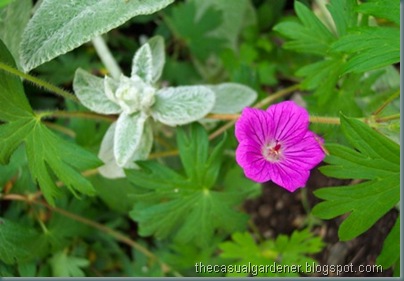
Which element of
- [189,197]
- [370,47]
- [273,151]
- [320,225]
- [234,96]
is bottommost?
[320,225]

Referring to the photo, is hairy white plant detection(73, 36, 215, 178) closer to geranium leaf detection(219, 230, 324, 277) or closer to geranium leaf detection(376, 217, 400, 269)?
geranium leaf detection(219, 230, 324, 277)

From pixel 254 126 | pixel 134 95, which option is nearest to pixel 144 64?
pixel 134 95

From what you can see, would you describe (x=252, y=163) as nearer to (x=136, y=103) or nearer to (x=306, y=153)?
(x=306, y=153)

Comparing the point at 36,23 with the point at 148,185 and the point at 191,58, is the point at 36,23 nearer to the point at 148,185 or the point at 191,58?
the point at 148,185

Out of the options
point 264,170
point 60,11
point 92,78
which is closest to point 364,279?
point 264,170

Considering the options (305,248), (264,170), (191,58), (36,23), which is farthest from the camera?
(191,58)

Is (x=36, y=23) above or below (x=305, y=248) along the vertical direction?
above
